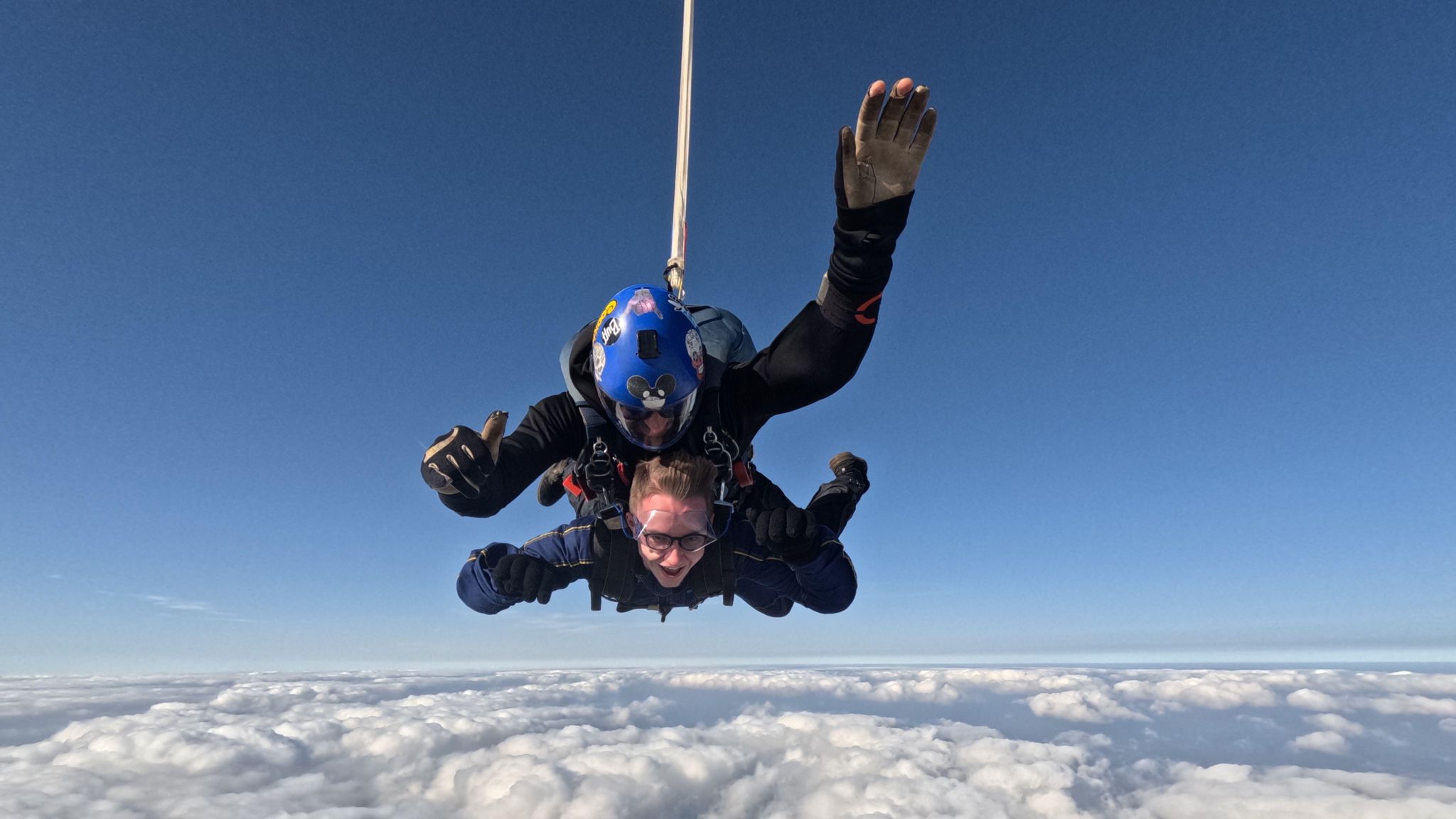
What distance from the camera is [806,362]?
304 cm

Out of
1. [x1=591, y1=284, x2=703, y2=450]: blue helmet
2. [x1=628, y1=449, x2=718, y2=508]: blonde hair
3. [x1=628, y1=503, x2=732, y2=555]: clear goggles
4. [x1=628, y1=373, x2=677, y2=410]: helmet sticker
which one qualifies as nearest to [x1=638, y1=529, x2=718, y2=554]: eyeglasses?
[x1=628, y1=503, x2=732, y2=555]: clear goggles

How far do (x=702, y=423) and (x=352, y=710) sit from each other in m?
246

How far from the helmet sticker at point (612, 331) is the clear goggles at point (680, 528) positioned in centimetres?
118

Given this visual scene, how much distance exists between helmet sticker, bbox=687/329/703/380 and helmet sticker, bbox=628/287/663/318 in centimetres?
20

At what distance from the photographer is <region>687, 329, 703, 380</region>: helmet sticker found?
3275 millimetres

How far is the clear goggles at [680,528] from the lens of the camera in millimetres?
3953

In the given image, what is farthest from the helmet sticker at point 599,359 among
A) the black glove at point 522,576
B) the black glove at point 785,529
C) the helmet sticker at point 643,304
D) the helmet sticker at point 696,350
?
the black glove at point 522,576

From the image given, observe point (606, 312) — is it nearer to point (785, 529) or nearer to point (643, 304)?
point (643, 304)

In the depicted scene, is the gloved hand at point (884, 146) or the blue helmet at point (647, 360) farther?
the blue helmet at point (647, 360)

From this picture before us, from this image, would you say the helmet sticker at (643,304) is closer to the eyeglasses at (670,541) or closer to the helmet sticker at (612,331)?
the helmet sticker at (612,331)

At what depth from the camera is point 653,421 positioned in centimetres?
342

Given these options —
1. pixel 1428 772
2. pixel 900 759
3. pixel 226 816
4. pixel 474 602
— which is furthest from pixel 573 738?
pixel 1428 772

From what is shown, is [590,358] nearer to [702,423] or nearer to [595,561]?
[702,423]

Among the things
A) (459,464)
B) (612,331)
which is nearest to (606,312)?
(612,331)
